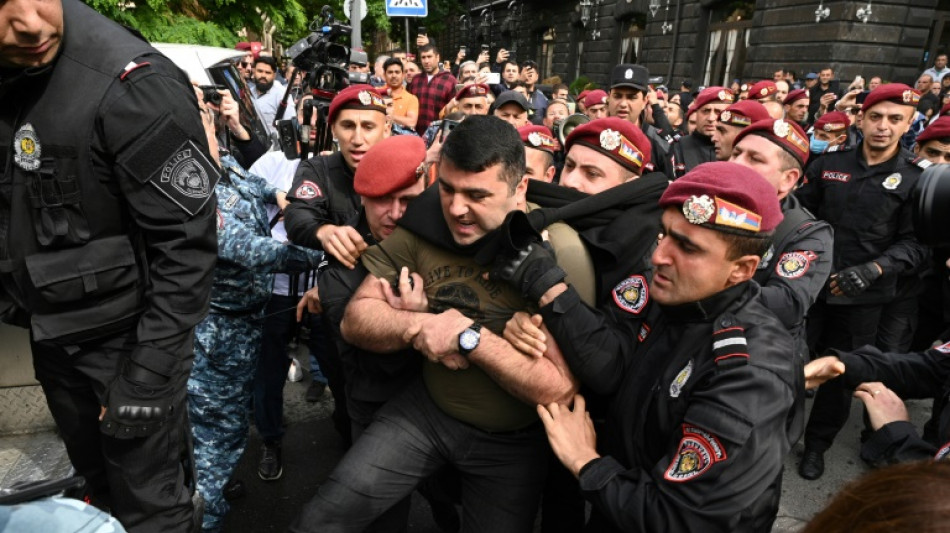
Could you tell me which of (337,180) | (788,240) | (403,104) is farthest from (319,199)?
(403,104)

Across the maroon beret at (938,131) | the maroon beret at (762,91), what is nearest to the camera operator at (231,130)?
the maroon beret at (938,131)

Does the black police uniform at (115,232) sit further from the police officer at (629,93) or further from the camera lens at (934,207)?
the police officer at (629,93)

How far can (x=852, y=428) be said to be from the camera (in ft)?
13.8

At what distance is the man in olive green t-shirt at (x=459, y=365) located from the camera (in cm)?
188

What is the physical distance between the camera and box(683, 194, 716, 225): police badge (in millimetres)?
1666

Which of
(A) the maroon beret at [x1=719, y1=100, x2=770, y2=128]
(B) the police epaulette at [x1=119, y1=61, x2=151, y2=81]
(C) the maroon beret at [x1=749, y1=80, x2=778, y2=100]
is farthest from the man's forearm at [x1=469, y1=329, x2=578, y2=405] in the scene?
(C) the maroon beret at [x1=749, y1=80, x2=778, y2=100]

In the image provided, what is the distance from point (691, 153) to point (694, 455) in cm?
399

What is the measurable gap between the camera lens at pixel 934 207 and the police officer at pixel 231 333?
241 centimetres

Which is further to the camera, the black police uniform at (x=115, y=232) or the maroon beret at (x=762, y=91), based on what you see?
the maroon beret at (x=762, y=91)

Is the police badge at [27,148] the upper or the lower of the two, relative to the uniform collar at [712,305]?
upper

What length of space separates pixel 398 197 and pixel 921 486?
1.81 m

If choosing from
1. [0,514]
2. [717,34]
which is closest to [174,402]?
[0,514]

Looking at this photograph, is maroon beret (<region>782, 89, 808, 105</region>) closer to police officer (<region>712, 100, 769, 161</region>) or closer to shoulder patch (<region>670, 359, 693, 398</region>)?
police officer (<region>712, 100, 769, 161</region>)

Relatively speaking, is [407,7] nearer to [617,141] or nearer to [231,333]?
[617,141]
